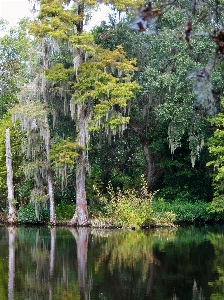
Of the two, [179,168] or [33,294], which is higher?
[179,168]

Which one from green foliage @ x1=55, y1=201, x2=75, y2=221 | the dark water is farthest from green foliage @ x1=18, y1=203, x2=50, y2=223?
the dark water

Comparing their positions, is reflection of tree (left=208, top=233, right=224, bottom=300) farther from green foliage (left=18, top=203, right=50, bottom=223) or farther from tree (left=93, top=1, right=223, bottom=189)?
green foliage (left=18, top=203, right=50, bottom=223)

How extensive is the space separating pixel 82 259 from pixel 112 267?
137 cm

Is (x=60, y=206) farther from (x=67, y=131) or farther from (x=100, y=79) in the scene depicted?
(x=100, y=79)

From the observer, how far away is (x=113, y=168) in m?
25.7

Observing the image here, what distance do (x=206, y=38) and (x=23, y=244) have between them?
36.3ft

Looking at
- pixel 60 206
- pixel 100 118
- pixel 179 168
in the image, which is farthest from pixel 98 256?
pixel 179 168

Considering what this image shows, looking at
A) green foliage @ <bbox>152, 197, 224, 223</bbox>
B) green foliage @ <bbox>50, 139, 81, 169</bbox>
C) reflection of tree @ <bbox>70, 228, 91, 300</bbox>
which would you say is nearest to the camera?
reflection of tree @ <bbox>70, 228, 91, 300</bbox>

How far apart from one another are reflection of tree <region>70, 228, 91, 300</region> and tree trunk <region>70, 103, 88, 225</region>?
1505mm

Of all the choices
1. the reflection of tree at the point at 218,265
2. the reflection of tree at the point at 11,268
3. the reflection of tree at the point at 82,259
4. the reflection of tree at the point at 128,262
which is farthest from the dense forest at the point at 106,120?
the reflection of tree at the point at 11,268

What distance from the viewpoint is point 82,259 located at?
1142 cm

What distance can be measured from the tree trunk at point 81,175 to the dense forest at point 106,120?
0.04 m

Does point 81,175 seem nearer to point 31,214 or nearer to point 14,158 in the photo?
point 31,214

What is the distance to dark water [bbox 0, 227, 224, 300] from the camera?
25.6 feet
